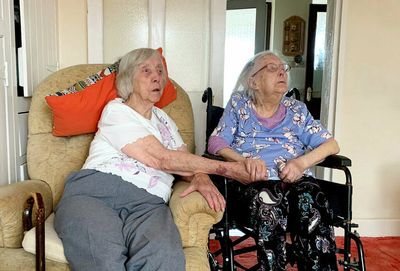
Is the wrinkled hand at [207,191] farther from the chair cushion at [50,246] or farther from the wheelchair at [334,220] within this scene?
the chair cushion at [50,246]

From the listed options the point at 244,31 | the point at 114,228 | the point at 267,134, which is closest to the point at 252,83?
the point at 267,134

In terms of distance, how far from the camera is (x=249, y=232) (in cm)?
156

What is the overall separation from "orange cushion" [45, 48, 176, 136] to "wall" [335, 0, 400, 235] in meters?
1.61

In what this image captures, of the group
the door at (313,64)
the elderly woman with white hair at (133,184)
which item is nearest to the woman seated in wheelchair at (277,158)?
the elderly woman with white hair at (133,184)

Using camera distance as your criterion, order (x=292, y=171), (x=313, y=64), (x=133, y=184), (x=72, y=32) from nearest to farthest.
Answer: (x=133, y=184), (x=292, y=171), (x=72, y=32), (x=313, y=64)

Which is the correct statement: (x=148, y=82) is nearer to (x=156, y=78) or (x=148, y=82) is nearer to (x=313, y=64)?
(x=156, y=78)

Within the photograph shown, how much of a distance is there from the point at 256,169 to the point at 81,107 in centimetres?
81

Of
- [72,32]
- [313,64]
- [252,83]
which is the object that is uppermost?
[72,32]

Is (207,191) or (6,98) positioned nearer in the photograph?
(207,191)

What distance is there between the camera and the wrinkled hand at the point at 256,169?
→ 147 centimetres

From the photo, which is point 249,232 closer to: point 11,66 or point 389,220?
point 11,66

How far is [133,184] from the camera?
1453mm

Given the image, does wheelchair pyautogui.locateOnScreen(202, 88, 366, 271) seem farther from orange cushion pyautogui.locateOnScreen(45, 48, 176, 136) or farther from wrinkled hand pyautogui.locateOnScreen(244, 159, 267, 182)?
orange cushion pyautogui.locateOnScreen(45, 48, 176, 136)

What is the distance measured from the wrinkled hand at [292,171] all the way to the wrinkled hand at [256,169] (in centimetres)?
12
